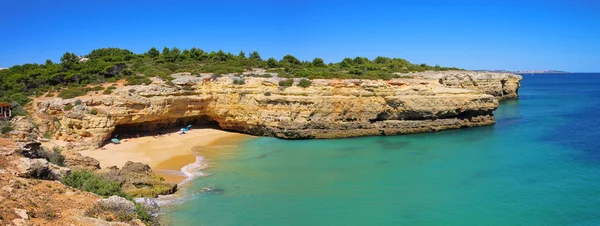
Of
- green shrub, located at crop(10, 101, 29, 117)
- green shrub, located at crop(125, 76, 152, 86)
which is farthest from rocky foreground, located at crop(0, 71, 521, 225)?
green shrub, located at crop(125, 76, 152, 86)

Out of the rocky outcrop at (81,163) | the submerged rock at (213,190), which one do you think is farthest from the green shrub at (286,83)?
the rocky outcrop at (81,163)

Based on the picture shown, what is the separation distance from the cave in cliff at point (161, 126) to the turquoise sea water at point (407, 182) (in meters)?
6.39

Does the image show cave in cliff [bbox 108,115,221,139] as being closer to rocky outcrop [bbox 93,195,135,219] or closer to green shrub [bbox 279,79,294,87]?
green shrub [bbox 279,79,294,87]

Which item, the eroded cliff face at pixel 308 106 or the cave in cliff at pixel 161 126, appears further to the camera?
the eroded cliff face at pixel 308 106

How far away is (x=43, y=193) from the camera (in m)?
12.1

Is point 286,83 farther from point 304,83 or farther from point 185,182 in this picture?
point 185,182

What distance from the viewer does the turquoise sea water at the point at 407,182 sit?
1602 cm

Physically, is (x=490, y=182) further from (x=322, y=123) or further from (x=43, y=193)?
(x=43, y=193)

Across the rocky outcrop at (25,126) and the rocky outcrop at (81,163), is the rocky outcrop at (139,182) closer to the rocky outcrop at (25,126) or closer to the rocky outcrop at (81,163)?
the rocky outcrop at (81,163)

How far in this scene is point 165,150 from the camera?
1078 inches

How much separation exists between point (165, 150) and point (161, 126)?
18.5 feet

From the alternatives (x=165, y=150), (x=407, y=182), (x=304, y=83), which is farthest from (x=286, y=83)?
(x=407, y=182)

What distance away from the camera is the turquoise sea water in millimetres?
16016

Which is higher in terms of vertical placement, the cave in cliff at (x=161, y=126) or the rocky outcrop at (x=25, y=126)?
the rocky outcrop at (x=25, y=126)
